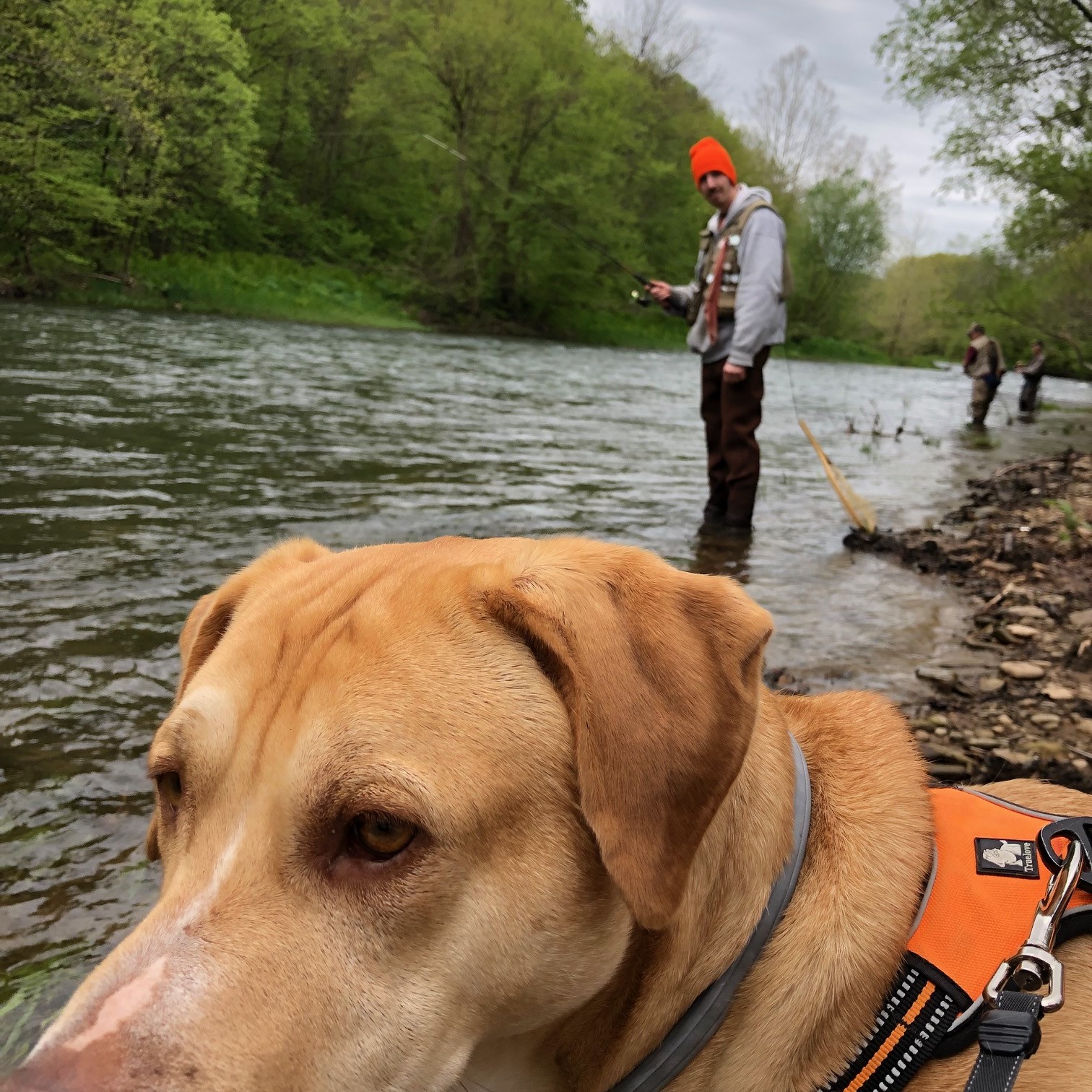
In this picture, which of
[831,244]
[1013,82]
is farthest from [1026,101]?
[831,244]

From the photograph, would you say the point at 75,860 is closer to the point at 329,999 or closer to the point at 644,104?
the point at 329,999

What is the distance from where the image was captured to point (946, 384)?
47844 mm

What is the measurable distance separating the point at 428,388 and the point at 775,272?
35.1 feet

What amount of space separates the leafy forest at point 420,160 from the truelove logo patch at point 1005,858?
18.6 m

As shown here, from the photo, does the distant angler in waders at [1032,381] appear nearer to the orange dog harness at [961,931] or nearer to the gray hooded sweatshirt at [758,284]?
the gray hooded sweatshirt at [758,284]

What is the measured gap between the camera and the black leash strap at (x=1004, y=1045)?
1.82 meters

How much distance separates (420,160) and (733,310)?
37.8 metres

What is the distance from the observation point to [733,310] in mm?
8742

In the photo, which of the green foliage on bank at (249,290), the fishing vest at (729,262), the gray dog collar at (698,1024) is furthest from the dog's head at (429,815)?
the green foliage on bank at (249,290)

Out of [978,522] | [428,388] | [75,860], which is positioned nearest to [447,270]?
[428,388]

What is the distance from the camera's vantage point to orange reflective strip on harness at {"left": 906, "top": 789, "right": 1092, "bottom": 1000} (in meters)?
2.05

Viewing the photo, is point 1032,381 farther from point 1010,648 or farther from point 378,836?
point 378,836

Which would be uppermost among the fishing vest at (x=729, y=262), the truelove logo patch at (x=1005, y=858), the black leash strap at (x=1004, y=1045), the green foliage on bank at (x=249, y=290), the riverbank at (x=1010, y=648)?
the fishing vest at (x=729, y=262)

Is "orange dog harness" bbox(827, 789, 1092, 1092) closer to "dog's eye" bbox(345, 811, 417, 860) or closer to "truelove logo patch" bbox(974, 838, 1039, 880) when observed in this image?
"truelove logo patch" bbox(974, 838, 1039, 880)
